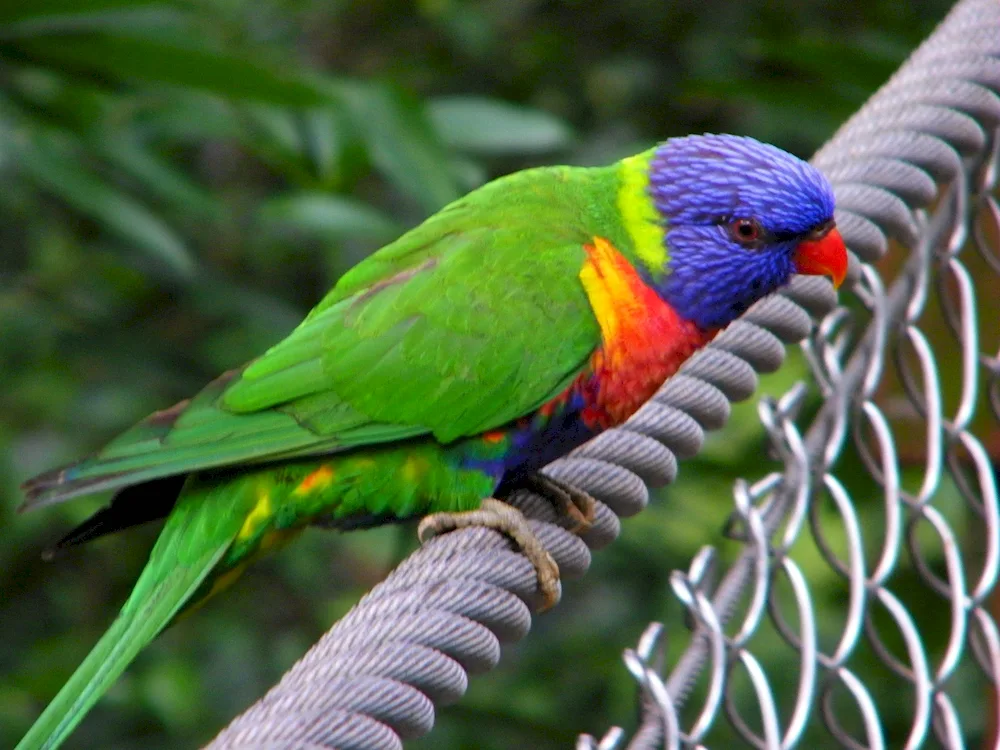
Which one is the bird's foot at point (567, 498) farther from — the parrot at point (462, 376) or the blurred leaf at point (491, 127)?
the blurred leaf at point (491, 127)

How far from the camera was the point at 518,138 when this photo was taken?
2463mm

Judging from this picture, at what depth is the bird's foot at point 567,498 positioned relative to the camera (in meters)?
1.53

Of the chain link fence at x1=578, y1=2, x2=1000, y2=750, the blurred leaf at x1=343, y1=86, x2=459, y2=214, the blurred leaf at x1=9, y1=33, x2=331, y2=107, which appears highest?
the chain link fence at x1=578, y1=2, x2=1000, y2=750

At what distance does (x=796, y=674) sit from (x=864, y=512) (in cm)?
37

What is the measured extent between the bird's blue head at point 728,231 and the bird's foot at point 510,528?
378mm

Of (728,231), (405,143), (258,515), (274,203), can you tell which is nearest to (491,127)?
(405,143)

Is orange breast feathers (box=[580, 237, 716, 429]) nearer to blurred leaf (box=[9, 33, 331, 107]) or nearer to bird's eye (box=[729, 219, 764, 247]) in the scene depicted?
bird's eye (box=[729, 219, 764, 247])

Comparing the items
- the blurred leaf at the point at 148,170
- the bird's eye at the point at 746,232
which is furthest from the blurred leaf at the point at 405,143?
the bird's eye at the point at 746,232

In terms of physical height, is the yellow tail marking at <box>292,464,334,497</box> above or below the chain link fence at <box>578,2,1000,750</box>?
below

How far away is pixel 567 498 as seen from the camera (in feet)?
5.29

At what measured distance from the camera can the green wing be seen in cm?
160

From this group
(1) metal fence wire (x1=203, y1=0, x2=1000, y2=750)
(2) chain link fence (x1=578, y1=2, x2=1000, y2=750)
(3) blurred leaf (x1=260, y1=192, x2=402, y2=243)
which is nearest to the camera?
(1) metal fence wire (x1=203, y1=0, x2=1000, y2=750)

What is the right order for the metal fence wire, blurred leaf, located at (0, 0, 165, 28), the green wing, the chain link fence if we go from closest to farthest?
the metal fence wire
the chain link fence
the green wing
blurred leaf, located at (0, 0, 165, 28)

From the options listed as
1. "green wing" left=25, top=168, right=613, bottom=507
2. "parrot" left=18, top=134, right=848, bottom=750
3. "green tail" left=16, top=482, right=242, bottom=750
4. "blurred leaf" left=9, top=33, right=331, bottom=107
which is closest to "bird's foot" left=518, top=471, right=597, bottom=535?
"parrot" left=18, top=134, right=848, bottom=750
